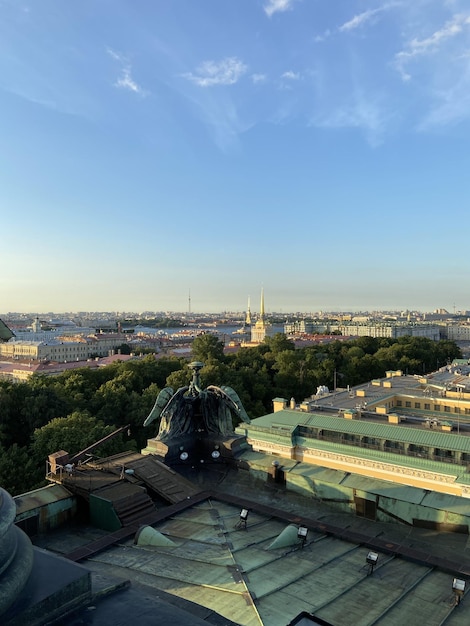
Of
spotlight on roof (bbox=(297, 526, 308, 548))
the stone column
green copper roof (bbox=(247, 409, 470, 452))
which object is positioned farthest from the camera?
green copper roof (bbox=(247, 409, 470, 452))

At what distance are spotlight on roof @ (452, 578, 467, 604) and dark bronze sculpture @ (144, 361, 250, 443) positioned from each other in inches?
500

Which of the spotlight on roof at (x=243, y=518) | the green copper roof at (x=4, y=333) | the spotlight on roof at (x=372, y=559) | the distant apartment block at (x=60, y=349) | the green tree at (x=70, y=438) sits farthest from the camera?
the distant apartment block at (x=60, y=349)

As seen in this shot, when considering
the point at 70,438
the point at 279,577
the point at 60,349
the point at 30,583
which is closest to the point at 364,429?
the point at 279,577

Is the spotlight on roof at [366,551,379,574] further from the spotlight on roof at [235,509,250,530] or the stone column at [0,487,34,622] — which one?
the stone column at [0,487,34,622]

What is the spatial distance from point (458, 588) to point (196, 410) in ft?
50.2

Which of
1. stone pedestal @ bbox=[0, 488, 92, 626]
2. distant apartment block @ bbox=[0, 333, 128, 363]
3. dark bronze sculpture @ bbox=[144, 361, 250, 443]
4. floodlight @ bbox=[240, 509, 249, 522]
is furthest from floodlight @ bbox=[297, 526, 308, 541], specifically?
distant apartment block @ bbox=[0, 333, 128, 363]

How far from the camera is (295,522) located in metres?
14.8

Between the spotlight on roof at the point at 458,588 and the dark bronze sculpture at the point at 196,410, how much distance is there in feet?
41.7

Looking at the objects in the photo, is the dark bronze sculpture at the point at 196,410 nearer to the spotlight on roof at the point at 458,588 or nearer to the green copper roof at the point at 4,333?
the spotlight on roof at the point at 458,588

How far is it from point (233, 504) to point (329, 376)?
5697cm

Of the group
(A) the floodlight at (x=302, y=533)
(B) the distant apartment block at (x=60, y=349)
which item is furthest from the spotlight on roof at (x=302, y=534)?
(B) the distant apartment block at (x=60, y=349)

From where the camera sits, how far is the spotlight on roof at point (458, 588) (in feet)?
35.4

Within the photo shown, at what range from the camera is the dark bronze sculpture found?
22938mm

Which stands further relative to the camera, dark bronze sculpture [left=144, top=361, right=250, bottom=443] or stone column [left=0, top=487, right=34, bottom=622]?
dark bronze sculpture [left=144, top=361, right=250, bottom=443]
